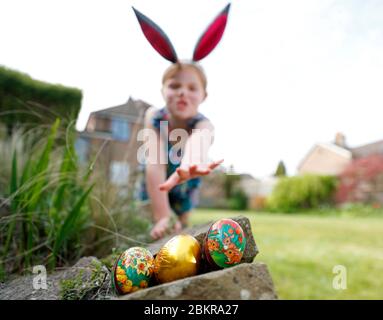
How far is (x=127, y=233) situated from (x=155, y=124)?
→ 0.59 m

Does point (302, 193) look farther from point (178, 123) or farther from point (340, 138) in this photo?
point (178, 123)

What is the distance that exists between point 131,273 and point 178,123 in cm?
83

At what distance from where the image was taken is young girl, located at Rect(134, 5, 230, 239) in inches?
38.7

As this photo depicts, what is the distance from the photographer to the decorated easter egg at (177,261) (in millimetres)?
777

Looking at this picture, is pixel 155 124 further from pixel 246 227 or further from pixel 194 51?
pixel 246 227

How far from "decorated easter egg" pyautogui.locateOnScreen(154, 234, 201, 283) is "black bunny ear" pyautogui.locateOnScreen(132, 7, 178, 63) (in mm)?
552

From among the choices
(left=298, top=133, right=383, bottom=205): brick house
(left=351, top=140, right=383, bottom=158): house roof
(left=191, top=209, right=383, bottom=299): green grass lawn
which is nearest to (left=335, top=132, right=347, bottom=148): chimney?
(left=298, top=133, right=383, bottom=205): brick house

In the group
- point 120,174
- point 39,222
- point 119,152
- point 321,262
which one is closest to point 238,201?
point 321,262

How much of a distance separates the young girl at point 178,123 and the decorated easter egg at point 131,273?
0.25m

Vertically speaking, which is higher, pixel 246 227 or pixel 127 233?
pixel 246 227

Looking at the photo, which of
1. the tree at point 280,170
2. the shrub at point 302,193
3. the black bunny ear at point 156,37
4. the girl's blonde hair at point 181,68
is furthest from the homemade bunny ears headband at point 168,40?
the shrub at point 302,193
